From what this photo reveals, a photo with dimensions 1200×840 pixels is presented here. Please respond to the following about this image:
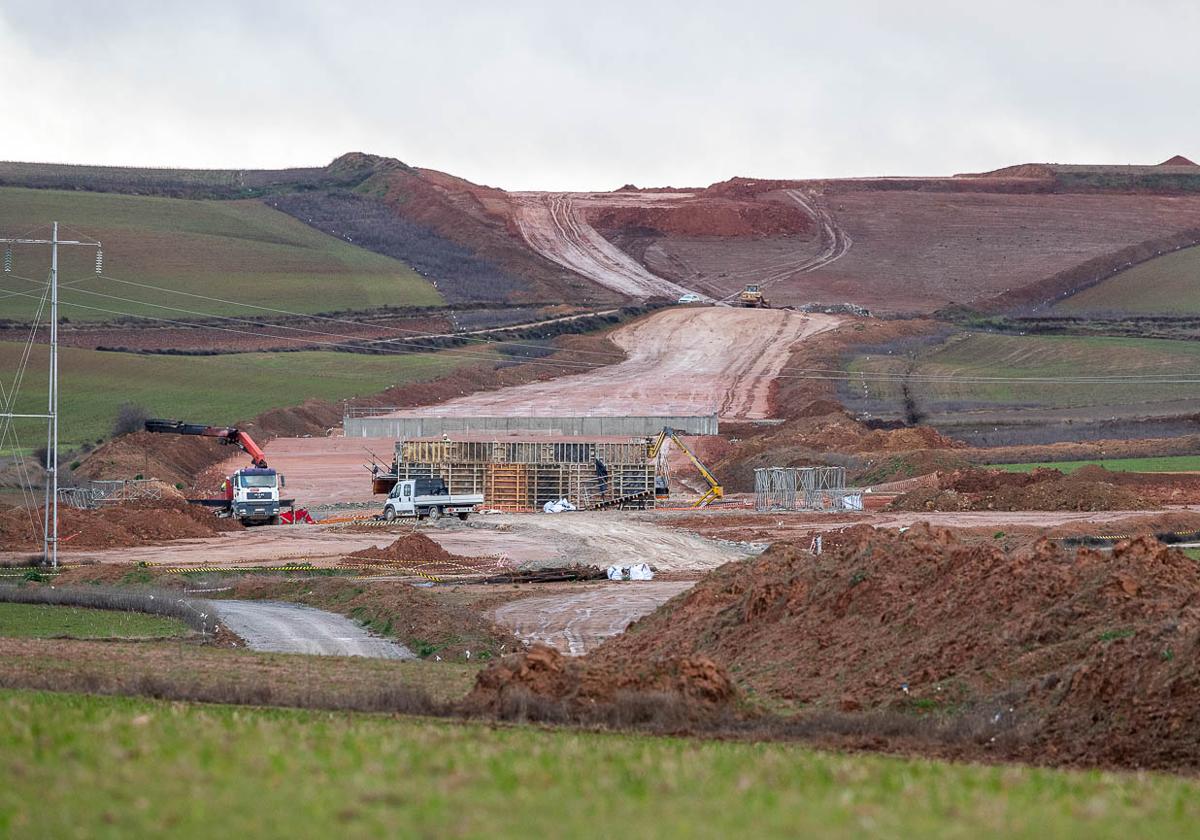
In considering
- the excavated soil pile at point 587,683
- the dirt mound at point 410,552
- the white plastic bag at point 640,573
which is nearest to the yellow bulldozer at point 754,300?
the dirt mound at point 410,552

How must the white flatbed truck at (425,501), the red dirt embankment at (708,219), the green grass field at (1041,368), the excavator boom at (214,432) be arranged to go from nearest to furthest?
the white flatbed truck at (425,501) → the excavator boom at (214,432) → the green grass field at (1041,368) → the red dirt embankment at (708,219)

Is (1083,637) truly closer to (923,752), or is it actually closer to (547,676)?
(923,752)

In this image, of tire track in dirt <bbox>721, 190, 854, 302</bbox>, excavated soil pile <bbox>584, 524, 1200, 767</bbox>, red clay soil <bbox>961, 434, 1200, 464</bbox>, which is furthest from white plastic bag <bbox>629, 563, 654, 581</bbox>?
tire track in dirt <bbox>721, 190, 854, 302</bbox>

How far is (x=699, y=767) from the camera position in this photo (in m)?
11.2

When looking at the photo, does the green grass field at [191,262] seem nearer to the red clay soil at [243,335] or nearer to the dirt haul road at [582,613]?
the red clay soil at [243,335]

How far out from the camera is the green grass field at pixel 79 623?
27500 millimetres

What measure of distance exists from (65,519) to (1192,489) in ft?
126

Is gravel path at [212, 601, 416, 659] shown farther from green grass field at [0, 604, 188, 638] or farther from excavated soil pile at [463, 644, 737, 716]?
excavated soil pile at [463, 644, 737, 716]

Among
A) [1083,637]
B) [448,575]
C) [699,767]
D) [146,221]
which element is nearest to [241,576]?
[448,575]

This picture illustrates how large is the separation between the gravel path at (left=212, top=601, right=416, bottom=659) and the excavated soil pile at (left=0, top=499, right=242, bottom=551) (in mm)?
17271

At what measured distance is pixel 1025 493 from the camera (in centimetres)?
5291

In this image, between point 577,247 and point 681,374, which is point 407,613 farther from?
point 577,247

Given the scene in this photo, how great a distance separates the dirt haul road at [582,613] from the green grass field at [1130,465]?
32021mm

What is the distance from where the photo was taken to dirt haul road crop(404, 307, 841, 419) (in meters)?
84.2
